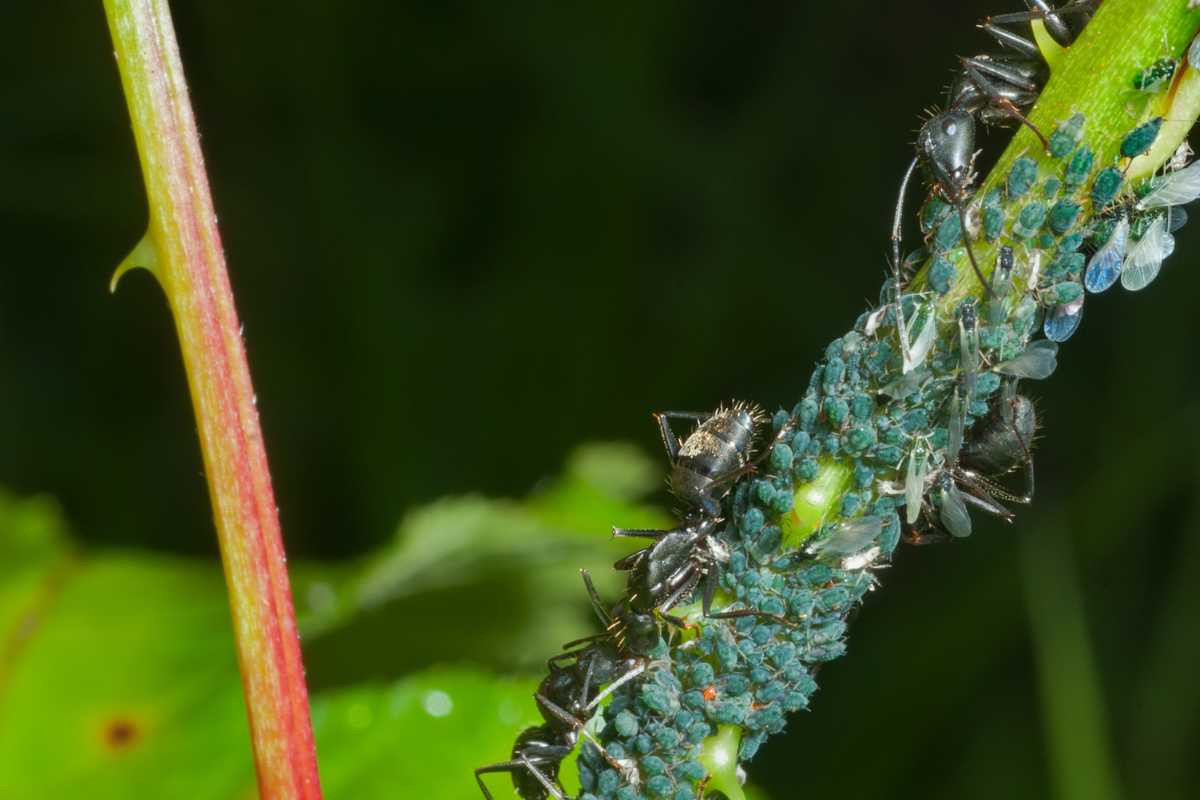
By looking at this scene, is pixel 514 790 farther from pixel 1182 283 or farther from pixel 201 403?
pixel 1182 283

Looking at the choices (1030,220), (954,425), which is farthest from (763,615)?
(1030,220)

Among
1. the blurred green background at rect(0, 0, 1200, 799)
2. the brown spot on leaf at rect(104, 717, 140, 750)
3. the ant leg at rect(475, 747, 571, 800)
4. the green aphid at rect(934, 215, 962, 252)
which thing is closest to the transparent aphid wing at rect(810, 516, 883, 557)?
the green aphid at rect(934, 215, 962, 252)

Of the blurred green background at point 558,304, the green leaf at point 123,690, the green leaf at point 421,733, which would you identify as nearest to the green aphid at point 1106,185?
the green leaf at point 421,733

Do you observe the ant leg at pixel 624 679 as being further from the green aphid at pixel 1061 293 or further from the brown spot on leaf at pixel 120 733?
the brown spot on leaf at pixel 120 733

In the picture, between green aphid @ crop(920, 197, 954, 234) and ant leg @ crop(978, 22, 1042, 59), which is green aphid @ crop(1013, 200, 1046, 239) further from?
ant leg @ crop(978, 22, 1042, 59)

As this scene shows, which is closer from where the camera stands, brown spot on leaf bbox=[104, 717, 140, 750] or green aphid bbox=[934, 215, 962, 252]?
green aphid bbox=[934, 215, 962, 252]

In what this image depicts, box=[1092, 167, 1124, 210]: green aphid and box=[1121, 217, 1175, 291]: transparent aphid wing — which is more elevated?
box=[1092, 167, 1124, 210]: green aphid

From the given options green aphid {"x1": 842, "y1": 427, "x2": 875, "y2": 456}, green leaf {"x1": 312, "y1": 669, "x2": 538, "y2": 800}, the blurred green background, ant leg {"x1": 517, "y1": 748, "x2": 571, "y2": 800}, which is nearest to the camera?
green aphid {"x1": 842, "y1": 427, "x2": 875, "y2": 456}
